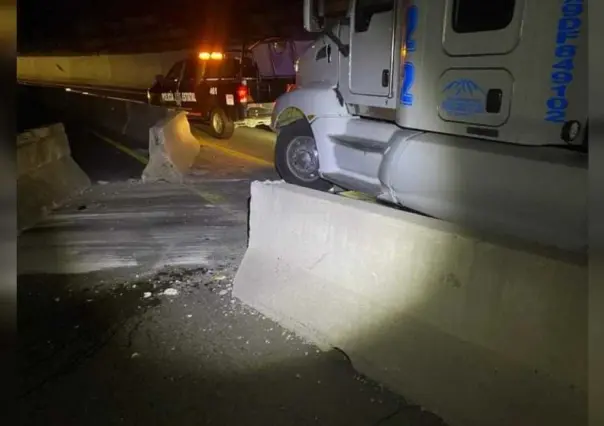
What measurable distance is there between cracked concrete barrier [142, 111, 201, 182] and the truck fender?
2.90 m

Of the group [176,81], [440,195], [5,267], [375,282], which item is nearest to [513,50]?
[440,195]

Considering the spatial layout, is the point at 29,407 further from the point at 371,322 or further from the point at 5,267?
the point at 5,267

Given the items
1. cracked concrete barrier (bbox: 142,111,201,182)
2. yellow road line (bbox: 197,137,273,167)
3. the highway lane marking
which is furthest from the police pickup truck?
cracked concrete barrier (bbox: 142,111,201,182)

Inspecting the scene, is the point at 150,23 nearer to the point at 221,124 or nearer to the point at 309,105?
the point at 221,124

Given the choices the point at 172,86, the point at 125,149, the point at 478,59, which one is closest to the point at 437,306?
the point at 478,59

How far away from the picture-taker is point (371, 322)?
14.9 ft

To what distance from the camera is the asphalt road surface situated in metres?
4.02

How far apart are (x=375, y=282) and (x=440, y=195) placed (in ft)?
6.29

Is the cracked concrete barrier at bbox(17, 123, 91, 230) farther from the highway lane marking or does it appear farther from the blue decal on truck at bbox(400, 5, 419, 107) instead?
the blue decal on truck at bbox(400, 5, 419, 107)

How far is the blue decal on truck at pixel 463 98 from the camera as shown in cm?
604

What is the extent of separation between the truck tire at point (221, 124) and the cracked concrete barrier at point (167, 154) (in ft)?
13.3

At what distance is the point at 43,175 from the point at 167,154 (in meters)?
2.75

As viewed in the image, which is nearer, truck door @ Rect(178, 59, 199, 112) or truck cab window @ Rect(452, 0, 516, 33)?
truck cab window @ Rect(452, 0, 516, 33)

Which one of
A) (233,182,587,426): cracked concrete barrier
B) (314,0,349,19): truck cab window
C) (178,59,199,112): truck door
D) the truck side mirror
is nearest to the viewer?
(233,182,587,426): cracked concrete barrier
